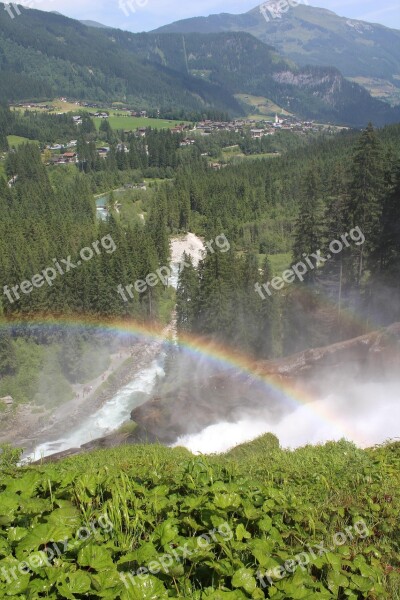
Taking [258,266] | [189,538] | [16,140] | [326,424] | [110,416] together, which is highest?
[16,140]

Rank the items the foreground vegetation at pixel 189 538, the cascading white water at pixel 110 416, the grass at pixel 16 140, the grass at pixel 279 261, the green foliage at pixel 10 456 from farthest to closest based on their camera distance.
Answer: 1. the grass at pixel 16 140
2. the grass at pixel 279 261
3. the cascading white water at pixel 110 416
4. the green foliage at pixel 10 456
5. the foreground vegetation at pixel 189 538

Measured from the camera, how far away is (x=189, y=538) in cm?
467

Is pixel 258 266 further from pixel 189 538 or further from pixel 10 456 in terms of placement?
pixel 189 538

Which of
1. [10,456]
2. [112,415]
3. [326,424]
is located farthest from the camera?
[112,415]

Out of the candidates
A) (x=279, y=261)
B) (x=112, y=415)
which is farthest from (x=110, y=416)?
(x=279, y=261)

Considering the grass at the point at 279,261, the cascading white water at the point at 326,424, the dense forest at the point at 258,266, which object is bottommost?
the grass at the point at 279,261

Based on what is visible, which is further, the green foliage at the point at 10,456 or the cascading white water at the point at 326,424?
the cascading white water at the point at 326,424

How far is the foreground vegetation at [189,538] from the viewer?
3.99 m

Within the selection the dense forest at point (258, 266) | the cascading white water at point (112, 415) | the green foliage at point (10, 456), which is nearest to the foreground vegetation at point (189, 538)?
the green foliage at point (10, 456)

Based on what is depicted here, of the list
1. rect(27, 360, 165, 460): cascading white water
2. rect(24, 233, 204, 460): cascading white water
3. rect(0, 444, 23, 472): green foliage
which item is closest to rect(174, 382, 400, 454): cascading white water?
rect(24, 233, 204, 460): cascading white water

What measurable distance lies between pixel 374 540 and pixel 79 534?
3895 mm

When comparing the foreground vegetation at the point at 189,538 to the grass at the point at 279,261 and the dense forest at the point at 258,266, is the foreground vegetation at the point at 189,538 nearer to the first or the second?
the dense forest at the point at 258,266

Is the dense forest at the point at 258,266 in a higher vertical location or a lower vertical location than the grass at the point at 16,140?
lower

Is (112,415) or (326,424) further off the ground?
(326,424)
